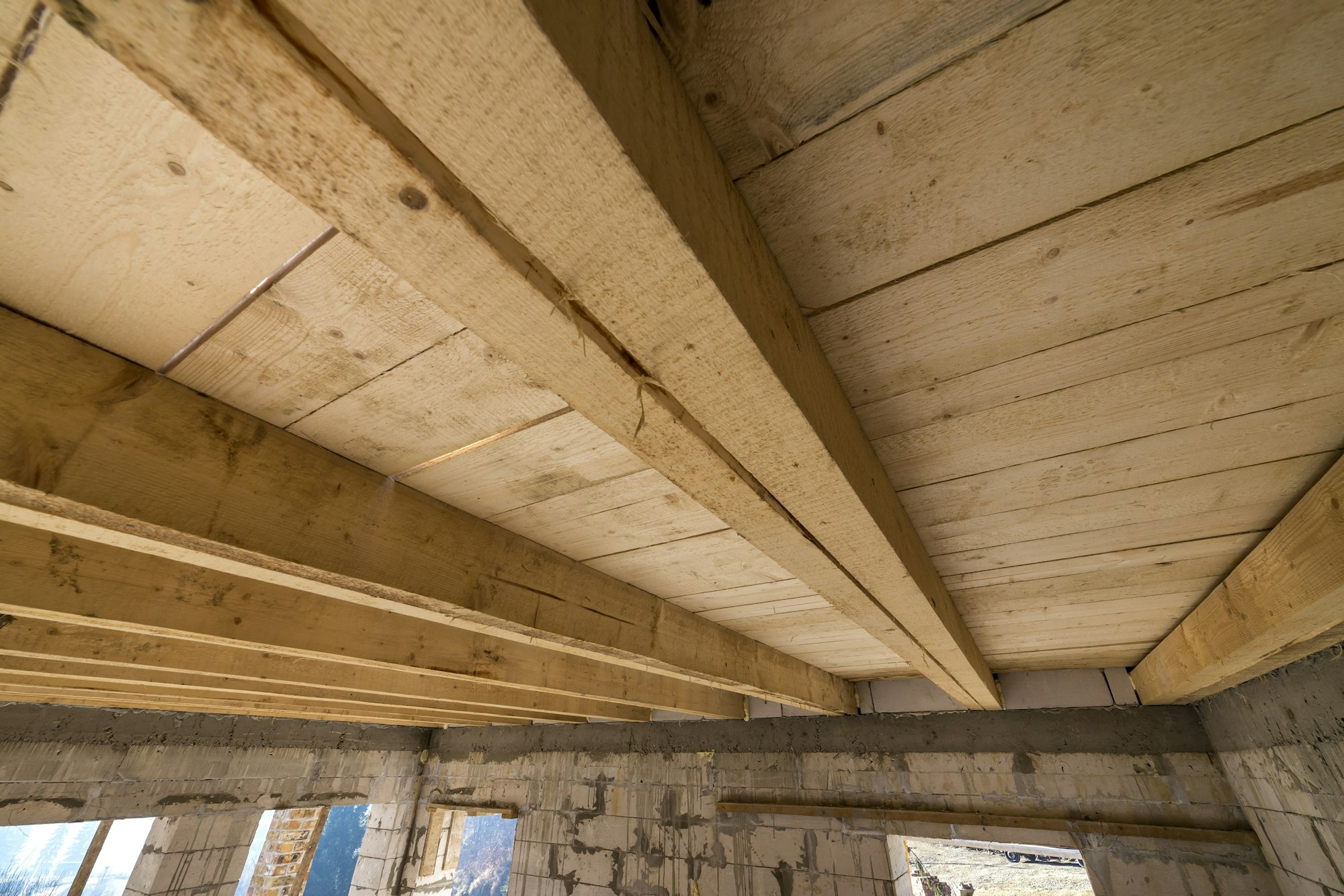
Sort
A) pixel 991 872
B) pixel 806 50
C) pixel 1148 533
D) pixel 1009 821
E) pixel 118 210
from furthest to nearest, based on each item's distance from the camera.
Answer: pixel 991 872 → pixel 1009 821 → pixel 1148 533 → pixel 118 210 → pixel 806 50

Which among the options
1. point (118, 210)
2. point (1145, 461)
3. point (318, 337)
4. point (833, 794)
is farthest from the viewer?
point (833, 794)

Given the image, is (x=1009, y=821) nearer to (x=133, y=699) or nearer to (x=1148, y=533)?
(x=1148, y=533)

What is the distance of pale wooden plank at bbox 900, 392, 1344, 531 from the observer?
0.95 m

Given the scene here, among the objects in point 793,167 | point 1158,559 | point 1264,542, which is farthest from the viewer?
point 1158,559

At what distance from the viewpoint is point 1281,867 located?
2.39m

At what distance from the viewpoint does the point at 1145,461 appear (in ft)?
3.54

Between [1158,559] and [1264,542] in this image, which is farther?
[1158,559]

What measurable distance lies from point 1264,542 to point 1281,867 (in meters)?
2.27

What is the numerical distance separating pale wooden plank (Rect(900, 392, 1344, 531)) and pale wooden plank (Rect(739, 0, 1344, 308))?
0.65 m

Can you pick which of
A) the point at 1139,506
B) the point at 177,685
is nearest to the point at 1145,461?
the point at 1139,506

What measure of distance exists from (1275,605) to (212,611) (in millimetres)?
2692

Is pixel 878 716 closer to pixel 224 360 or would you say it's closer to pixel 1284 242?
pixel 1284 242

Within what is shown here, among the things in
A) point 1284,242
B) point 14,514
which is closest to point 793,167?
point 1284,242

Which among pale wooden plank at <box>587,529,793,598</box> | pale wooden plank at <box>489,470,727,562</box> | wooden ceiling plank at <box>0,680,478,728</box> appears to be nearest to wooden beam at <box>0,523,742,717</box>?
pale wooden plank at <box>587,529,793,598</box>
